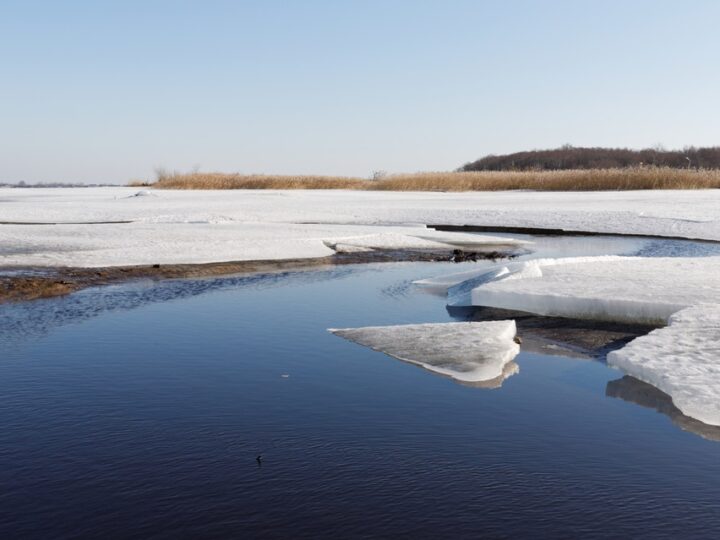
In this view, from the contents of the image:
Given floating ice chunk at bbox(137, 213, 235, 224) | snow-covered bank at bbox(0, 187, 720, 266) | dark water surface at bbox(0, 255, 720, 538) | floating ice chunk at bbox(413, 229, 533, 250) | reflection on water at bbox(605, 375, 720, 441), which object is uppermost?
floating ice chunk at bbox(137, 213, 235, 224)

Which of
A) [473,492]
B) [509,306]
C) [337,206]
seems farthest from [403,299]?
[337,206]

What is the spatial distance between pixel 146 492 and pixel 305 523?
0.74 m

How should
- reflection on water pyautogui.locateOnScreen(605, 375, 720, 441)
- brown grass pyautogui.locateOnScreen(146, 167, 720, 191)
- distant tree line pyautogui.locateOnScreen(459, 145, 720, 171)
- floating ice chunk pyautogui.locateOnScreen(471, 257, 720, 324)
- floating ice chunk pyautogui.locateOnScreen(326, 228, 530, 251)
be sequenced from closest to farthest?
1. reflection on water pyautogui.locateOnScreen(605, 375, 720, 441)
2. floating ice chunk pyautogui.locateOnScreen(471, 257, 720, 324)
3. floating ice chunk pyautogui.locateOnScreen(326, 228, 530, 251)
4. brown grass pyautogui.locateOnScreen(146, 167, 720, 191)
5. distant tree line pyautogui.locateOnScreen(459, 145, 720, 171)

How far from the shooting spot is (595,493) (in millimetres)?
3193

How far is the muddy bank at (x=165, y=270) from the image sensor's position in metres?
8.27

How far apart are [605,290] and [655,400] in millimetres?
2650

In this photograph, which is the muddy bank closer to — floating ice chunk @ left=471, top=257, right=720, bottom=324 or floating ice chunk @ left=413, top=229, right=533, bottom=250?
floating ice chunk @ left=413, top=229, right=533, bottom=250

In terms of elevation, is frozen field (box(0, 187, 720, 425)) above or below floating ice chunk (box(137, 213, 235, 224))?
below

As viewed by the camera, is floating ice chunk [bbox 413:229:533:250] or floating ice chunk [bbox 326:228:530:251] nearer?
floating ice chunk [bbox 326:228:530:251]

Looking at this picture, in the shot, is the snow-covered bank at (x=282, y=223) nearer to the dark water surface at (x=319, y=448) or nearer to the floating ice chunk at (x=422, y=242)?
the floating ice chunk at (x=422, y=242)

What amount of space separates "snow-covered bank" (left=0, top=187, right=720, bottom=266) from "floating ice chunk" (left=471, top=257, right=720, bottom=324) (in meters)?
4.60

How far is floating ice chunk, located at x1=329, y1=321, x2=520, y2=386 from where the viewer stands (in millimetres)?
5000

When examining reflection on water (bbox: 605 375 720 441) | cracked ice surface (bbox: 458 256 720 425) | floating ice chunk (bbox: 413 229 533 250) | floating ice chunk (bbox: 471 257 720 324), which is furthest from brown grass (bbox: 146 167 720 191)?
reflection on water (bbox: 605 375 720 441)

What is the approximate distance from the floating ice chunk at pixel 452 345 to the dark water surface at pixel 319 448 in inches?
5.0
